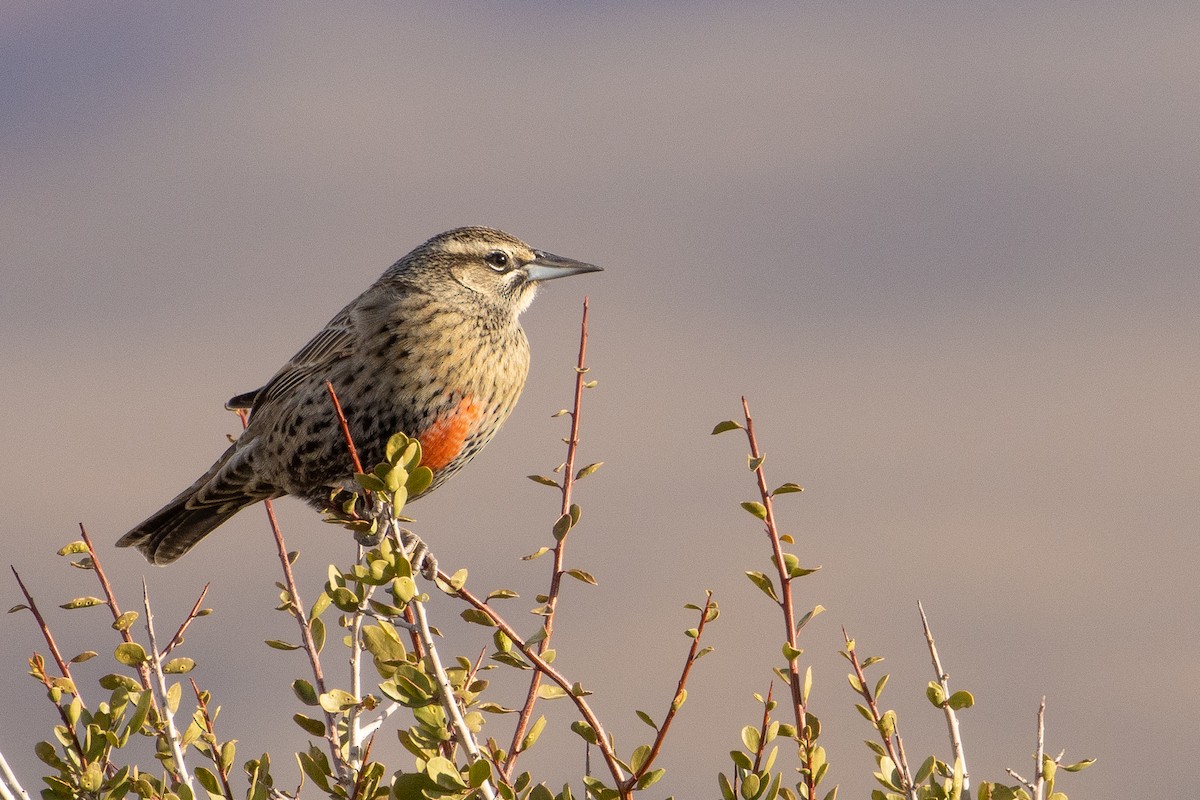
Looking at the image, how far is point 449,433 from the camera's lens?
4625 millimetres

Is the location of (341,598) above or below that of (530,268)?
below

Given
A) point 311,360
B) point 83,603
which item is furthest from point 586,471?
point 311,360

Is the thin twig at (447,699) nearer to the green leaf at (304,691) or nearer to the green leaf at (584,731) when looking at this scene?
the green leaf at (584,731)

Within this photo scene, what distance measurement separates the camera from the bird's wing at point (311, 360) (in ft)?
16.1

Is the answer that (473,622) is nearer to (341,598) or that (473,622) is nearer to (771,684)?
(341,598)

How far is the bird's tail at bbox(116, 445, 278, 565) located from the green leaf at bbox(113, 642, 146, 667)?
7.26 feet

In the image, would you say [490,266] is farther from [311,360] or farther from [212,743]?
[212,743]

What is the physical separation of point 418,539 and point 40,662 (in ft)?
3.57

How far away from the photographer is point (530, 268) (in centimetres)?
538

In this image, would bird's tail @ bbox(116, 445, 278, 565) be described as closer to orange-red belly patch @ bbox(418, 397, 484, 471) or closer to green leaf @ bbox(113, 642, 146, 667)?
orange-red belly patch @ bbox(418, 397, 484, 471)

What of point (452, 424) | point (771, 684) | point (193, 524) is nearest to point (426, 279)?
point (452, 424)

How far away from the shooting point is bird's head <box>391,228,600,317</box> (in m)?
5.25

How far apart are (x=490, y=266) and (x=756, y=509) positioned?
2.89m

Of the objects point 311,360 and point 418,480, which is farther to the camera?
point 311,360
